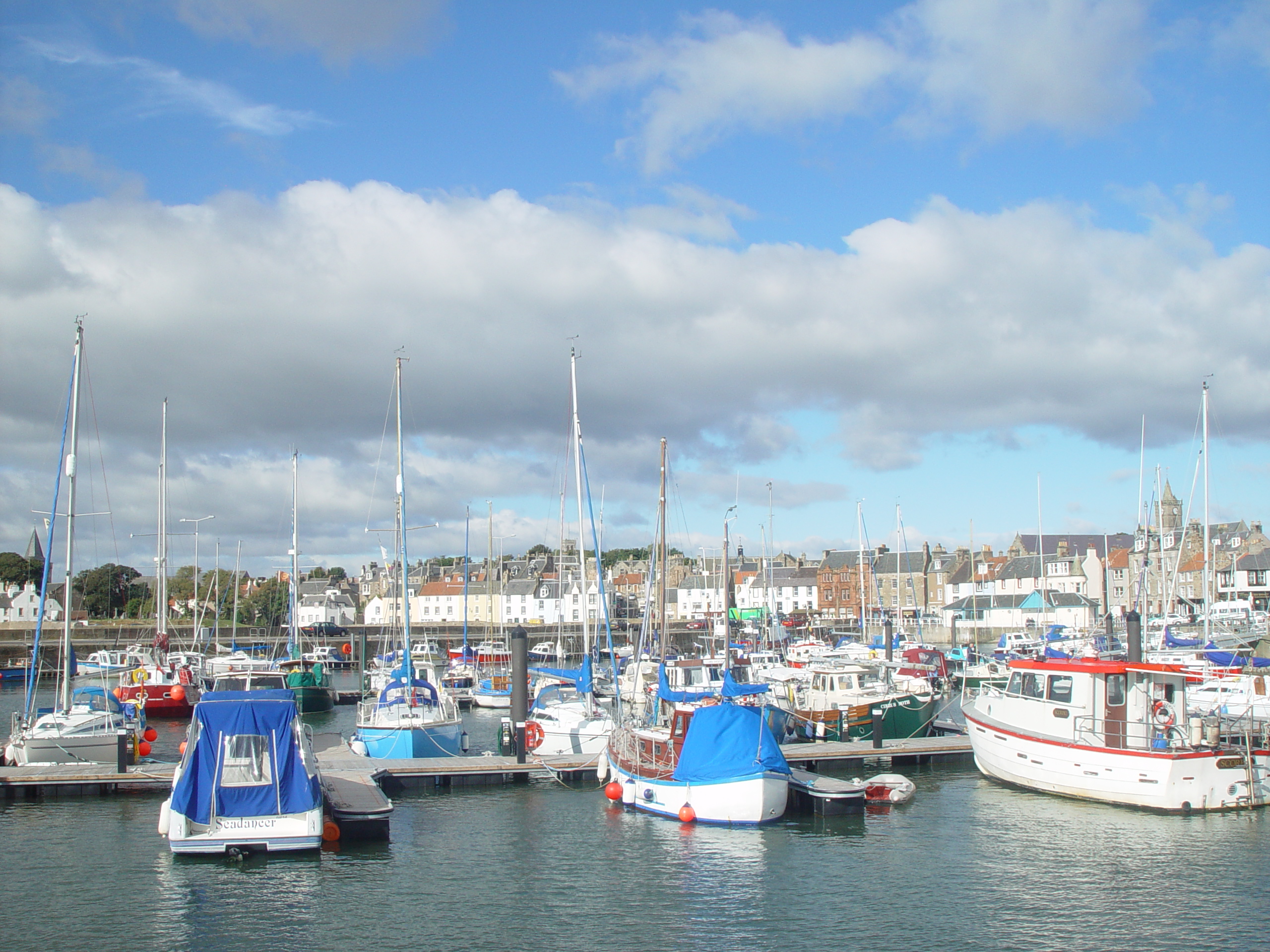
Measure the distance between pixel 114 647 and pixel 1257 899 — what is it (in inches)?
3897

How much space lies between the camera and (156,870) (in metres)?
24.3

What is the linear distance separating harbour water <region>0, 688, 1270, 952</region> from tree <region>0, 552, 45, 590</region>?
12937cm

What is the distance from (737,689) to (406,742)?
38.5 feet

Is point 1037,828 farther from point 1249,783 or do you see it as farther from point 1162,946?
point 1162,946

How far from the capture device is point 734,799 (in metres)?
27.6

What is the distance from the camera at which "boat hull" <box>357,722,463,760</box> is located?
3744 cm

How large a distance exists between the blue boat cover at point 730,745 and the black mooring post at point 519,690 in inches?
354

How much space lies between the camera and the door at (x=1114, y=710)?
31.0 metres

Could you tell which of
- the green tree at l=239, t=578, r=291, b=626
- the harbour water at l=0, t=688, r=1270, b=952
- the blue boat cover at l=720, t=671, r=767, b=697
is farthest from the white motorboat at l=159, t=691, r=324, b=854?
the green tree at l=239, t=578, r=291, b=626

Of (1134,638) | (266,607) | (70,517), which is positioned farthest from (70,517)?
(266,607)

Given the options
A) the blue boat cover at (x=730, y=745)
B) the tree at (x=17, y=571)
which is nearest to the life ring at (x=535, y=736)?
the blue boat cover at (x=730, y=745)

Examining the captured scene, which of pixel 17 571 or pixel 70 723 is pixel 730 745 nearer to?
pixel 70 723

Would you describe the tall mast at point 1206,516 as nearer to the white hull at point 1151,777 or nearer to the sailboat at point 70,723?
the white hull at point 1151,777

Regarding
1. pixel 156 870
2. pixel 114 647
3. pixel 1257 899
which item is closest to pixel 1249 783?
pixel 1257 899
